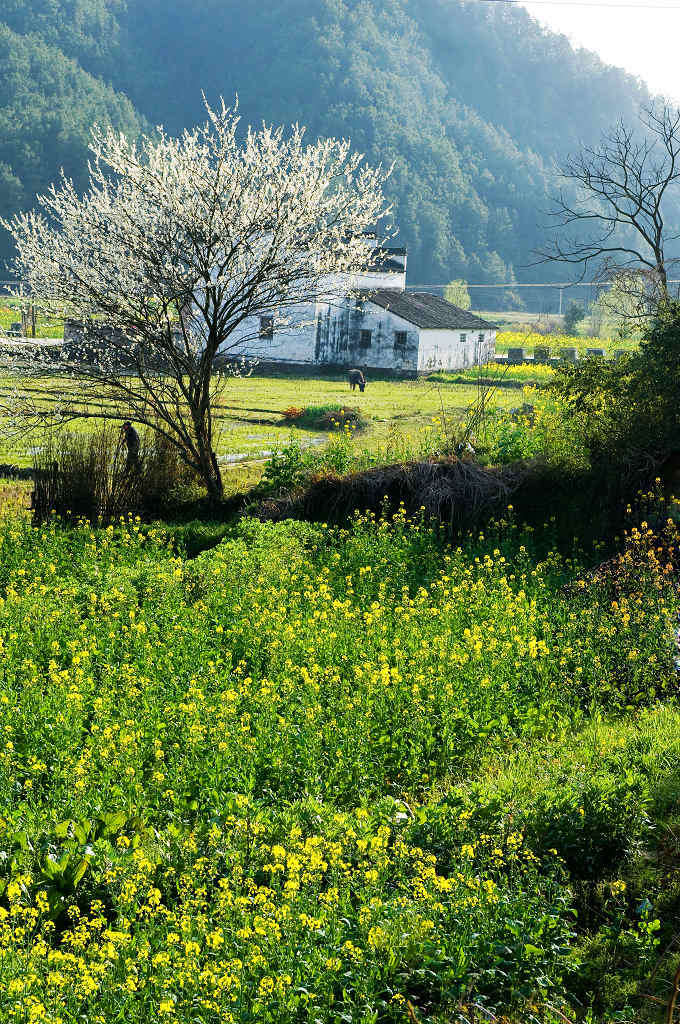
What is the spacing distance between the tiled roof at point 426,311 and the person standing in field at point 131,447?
76.1 feet

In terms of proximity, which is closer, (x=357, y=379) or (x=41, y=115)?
(x=357, y=379)

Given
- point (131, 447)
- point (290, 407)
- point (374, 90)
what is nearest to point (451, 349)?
point (290, 407)

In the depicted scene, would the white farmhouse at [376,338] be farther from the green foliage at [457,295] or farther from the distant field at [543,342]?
the green foliage at [457,295]

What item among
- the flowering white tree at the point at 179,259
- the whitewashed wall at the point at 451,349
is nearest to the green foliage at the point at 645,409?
the flowering white tree at the point at 179,259

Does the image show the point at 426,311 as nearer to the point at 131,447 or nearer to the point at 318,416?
the point at 318,416

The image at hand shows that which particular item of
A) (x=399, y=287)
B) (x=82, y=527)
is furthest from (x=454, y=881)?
(x=399, y=287)

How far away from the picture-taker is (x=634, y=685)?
689 cm

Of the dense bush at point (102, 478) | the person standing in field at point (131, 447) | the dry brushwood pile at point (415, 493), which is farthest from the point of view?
the person standing in field at point (131, 447)

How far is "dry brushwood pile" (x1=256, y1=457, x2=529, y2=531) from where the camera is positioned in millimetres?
11922

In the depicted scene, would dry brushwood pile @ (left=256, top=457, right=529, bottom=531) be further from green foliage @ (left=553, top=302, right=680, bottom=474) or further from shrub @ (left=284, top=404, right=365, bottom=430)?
shrub @ (left=284, top=404, right=365, bottom=430)

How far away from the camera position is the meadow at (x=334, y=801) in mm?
3688

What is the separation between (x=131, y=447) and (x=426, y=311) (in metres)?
28.0

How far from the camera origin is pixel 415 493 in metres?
12.1

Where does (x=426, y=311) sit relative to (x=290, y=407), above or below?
above
